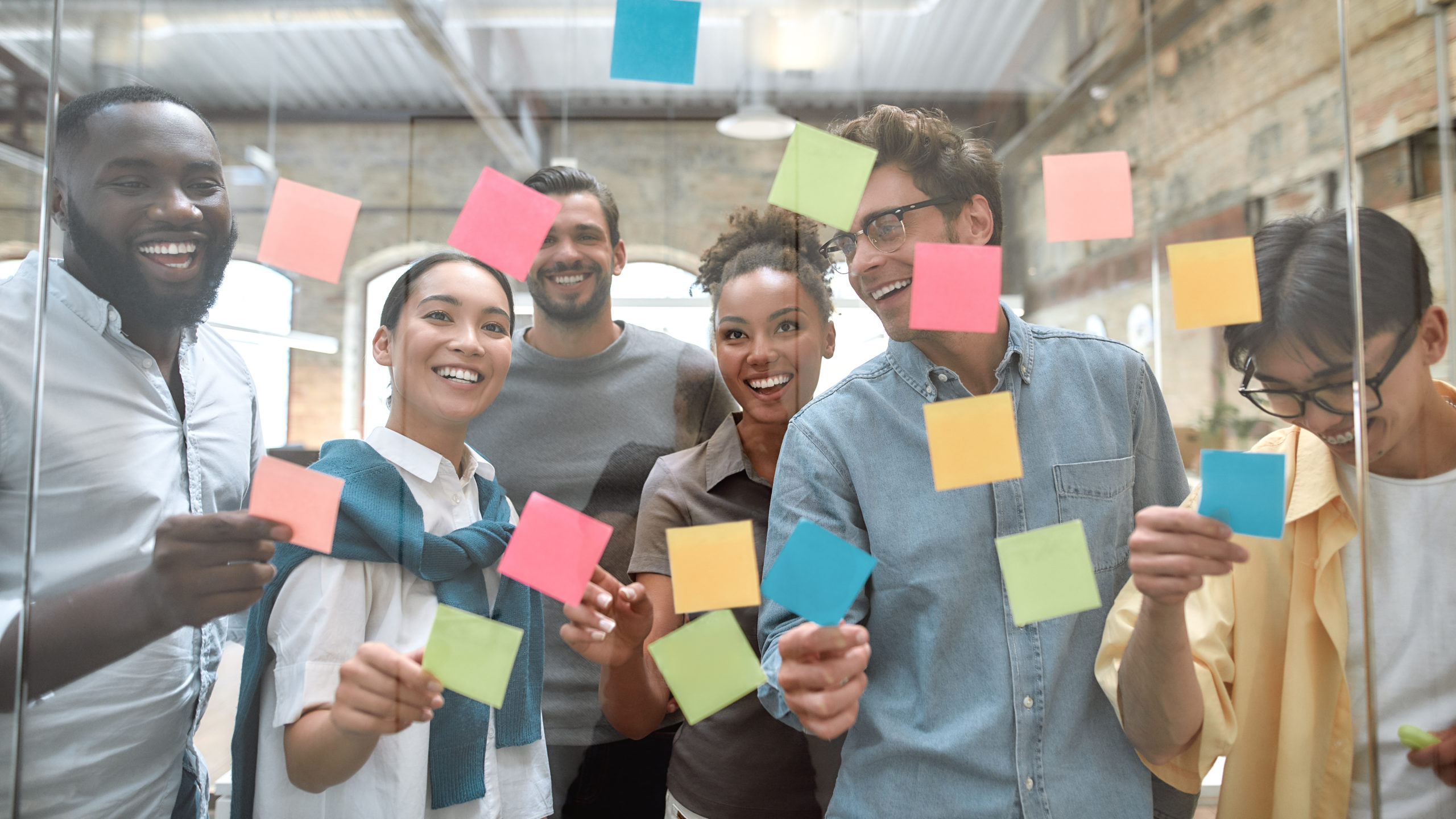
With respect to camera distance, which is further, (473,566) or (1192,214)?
(1192,214)

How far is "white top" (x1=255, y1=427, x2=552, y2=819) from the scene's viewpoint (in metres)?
0.89

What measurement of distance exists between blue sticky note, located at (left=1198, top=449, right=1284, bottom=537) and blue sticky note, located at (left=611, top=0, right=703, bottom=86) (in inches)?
34.2

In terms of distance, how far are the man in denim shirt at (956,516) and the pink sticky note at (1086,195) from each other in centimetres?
8

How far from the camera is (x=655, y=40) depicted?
3.32 ft

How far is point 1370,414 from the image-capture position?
101cm

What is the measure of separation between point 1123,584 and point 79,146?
1.50 m

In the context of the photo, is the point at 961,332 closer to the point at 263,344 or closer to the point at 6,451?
the point at 263,344

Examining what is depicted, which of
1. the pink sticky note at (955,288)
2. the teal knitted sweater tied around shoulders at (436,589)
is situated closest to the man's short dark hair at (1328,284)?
the pink sticky note at (955,288)

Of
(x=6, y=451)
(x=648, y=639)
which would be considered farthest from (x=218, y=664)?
(x=648, y=639)

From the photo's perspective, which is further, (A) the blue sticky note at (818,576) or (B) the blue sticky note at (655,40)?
(B) the blue sticky note at (655,40)

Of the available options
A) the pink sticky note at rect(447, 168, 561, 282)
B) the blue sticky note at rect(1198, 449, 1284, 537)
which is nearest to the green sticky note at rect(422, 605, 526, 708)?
the pink sticky note at rect(447, 168, 561, 282)

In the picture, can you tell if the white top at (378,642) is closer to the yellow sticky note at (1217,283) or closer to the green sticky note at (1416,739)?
the yellow sticky note at (1217,283)

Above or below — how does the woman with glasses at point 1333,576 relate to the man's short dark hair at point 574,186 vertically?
below

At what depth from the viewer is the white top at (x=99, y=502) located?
3.05 ft
